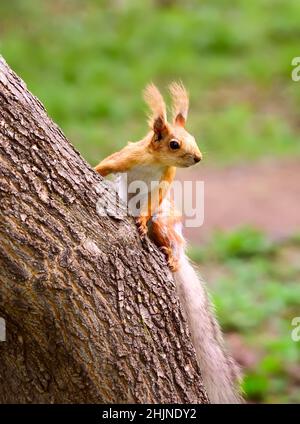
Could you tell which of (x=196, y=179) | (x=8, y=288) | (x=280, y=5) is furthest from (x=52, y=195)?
(x=280, y=5)

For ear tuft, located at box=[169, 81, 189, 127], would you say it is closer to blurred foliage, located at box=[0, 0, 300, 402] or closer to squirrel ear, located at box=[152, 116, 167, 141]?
squirrel ear, located at box=[152, 116, 167, 141]

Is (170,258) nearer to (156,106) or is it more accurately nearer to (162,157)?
(162,157)

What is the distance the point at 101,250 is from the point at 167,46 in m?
9.95

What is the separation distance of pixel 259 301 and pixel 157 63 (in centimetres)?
588

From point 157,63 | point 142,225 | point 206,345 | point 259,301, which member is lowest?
point 206,345

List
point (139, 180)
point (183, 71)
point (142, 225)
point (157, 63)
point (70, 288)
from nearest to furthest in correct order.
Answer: point (70, 288)
point (142, 225)
point (139, 180)
point (183, 71)
point (157, 63)

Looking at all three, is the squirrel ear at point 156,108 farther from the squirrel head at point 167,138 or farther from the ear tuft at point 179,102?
the ear tuft at point 179,102

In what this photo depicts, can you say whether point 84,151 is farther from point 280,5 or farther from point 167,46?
point 280,5

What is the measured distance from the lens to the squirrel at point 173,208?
3.43 m

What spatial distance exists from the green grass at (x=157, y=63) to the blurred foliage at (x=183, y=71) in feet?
0.05

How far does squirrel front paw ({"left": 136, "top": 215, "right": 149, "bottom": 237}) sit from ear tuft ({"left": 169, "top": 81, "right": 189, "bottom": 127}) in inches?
20.3

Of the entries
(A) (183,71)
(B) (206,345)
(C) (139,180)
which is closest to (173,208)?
(C) (139,180)

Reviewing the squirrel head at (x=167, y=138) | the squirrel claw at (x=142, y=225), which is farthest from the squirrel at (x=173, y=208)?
the squirrel claw at (x=142, y=225)

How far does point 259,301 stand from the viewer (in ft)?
22.3
